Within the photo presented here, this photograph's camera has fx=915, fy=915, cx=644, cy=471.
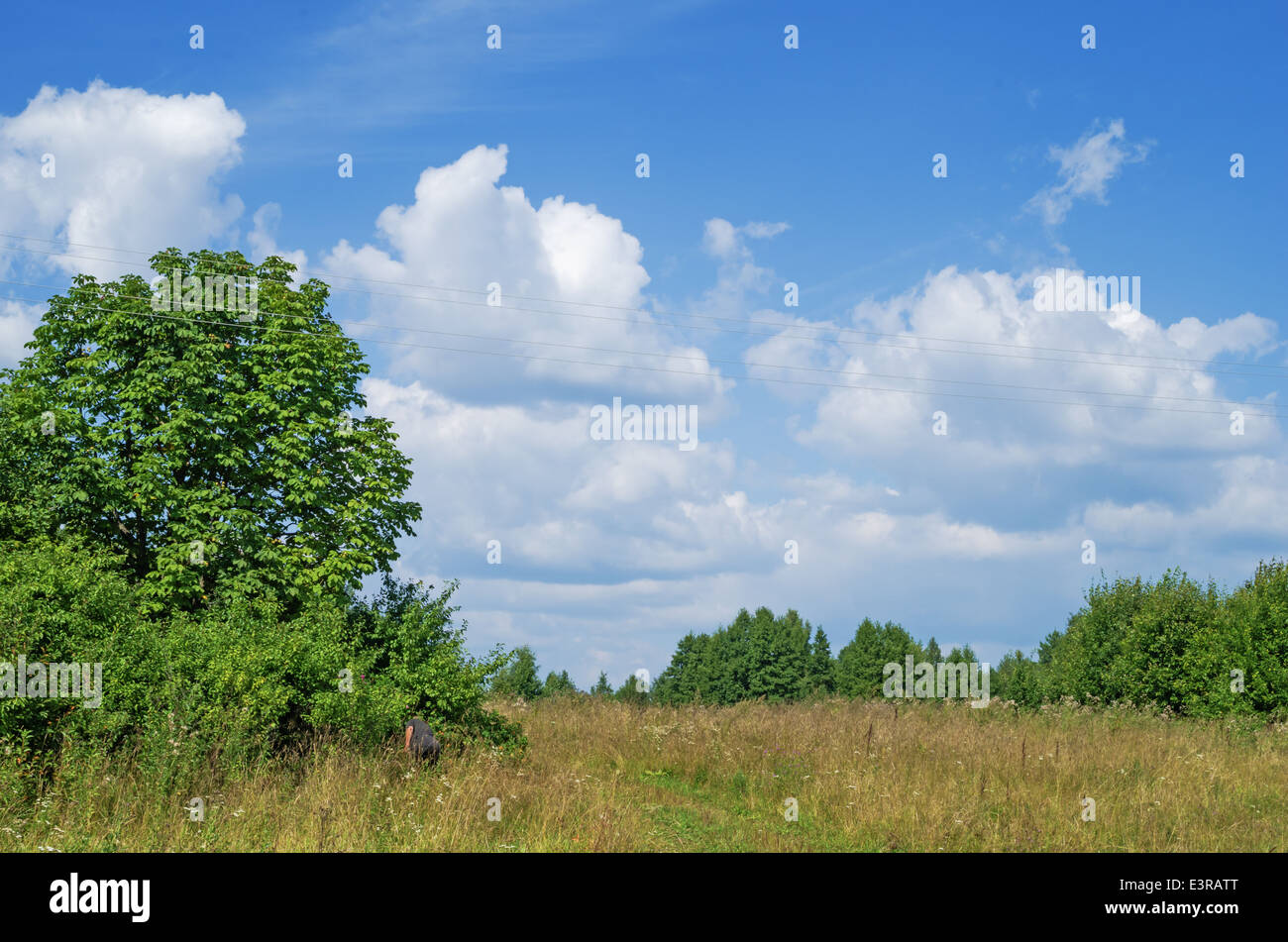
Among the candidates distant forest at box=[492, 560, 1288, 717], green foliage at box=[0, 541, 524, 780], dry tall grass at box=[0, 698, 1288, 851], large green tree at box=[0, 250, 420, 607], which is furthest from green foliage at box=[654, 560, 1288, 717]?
green foliage at box=[0, 541, 524, 780]

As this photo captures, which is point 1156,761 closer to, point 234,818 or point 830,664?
point 234,818

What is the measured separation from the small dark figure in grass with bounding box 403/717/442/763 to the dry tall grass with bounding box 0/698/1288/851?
15.5 inches

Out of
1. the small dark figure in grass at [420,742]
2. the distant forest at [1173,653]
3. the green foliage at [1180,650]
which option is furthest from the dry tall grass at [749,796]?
the green foliage at [1180,650]

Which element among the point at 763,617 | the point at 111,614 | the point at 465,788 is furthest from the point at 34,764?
the point at 763,617

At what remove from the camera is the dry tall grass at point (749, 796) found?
9250mm

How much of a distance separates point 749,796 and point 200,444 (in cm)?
1918

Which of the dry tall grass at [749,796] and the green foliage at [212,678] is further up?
the green foliage at [212,678]

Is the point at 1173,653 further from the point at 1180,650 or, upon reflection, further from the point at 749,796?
the point at 749,796

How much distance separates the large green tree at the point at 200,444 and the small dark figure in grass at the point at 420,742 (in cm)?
1096

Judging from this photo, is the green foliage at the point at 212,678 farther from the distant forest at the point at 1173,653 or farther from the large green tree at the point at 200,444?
the large green tree at the point at 200,444

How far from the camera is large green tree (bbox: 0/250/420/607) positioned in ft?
79.1

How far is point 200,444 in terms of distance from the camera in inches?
1018

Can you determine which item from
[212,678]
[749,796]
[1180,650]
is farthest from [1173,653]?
[212,678]
